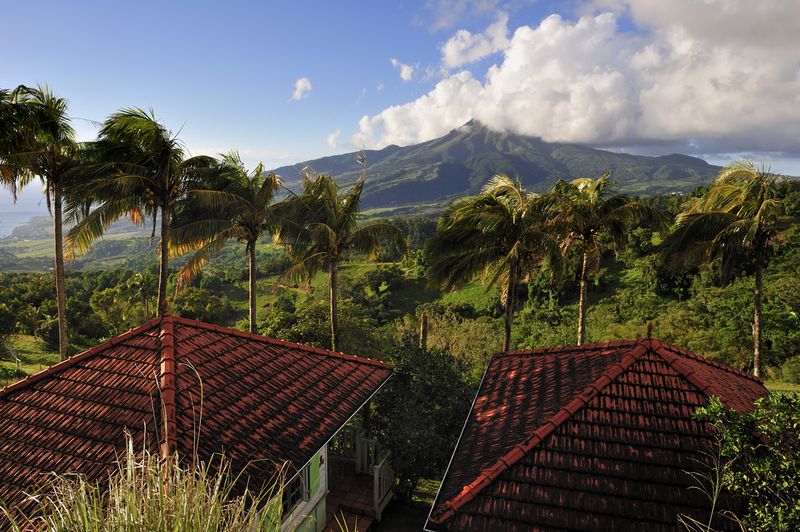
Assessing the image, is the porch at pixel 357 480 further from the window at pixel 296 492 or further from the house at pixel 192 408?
the window at pixel 296 492

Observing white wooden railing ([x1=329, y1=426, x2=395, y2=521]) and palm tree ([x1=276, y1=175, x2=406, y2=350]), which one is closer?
white wooden railing ([x1=329, y1=426, x2=395, y2=521])

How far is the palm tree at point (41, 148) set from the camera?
1022cm

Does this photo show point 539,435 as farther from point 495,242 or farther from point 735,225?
point 735,225

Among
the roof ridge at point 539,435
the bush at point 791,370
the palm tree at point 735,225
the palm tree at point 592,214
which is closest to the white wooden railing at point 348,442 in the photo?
the roof ridge at point 539,435

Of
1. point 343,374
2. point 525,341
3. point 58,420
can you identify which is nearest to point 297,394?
point 343,374

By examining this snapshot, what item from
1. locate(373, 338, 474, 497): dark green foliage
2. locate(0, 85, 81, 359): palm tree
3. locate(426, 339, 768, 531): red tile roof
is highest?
locate(0, 85, 81, 359): palm tree

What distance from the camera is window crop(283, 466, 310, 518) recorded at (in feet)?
24.9

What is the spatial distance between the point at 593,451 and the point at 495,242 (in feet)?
20.1

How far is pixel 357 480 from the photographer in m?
10.4

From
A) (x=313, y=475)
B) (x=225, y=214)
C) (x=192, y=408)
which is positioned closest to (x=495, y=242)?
(x=313, y=475)

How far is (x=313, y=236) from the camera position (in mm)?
13047

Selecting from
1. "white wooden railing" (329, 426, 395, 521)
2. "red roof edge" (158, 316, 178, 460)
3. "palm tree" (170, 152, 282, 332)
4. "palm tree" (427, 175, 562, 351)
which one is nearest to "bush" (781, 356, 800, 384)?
"palm tree" (427, 175, 562, 351)

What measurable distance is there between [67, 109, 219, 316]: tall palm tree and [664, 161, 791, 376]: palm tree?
13535 mm

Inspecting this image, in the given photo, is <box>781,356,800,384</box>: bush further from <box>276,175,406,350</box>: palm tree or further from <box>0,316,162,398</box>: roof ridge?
<box>0,316,162,398</box>: roof ridge
